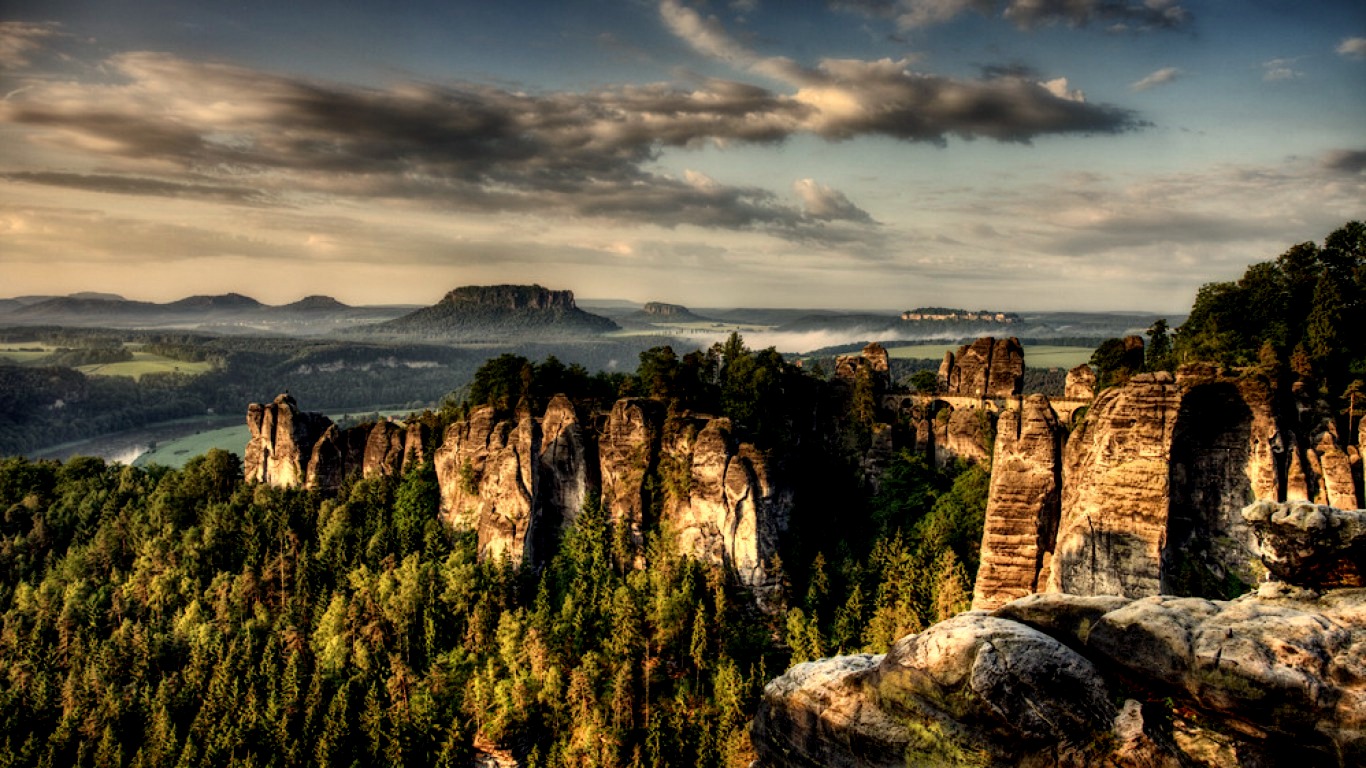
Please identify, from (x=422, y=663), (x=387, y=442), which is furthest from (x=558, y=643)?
(x=387, y=442)

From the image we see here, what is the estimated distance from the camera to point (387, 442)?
6028cm

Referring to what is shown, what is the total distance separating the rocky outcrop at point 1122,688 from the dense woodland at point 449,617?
26.1 m

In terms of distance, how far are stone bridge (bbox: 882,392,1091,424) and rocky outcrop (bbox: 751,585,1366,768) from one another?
3864cm

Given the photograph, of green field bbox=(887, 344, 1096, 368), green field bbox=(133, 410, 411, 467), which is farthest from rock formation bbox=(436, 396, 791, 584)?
green field bbox=(133, 410, 411, 467)

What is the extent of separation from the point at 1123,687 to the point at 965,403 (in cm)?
4283

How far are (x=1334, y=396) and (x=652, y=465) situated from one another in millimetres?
34270

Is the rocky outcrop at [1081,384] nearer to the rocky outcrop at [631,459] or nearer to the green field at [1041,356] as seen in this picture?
the rocky outcrop at [631,459]

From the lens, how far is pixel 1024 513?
35562mm

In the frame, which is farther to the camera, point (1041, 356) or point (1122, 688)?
point (1041, 356)

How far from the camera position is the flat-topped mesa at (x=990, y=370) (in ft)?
177

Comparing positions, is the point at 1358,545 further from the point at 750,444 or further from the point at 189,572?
the point at 189,572

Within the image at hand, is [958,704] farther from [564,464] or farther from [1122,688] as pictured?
[564,464]

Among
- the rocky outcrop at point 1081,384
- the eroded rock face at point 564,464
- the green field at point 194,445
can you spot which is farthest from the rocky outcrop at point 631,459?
the green field at point 194,445

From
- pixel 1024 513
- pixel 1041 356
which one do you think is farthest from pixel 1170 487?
pixel 1041 356
